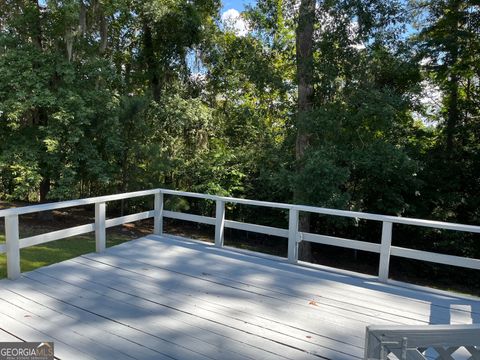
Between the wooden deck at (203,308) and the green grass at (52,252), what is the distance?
1862 mm

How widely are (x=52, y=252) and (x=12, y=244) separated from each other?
3.43 m

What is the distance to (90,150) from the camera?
9.43 meters

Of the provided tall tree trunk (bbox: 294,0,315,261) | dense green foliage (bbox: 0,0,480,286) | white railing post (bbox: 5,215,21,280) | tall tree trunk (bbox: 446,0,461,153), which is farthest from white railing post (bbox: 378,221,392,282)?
tall tree trunk (bbox: 446,0,461,153)

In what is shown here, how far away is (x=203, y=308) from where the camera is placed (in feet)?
11.3

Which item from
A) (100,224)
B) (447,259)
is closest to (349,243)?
(447,259)

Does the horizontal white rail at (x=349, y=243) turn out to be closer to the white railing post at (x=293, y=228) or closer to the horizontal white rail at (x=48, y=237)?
the white railing post at (x=293, y=228)

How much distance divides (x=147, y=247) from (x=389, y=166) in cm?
500

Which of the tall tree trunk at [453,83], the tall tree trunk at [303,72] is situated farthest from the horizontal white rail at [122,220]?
the tall tree trunk at [453,83]

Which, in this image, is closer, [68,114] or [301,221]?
[68,114]

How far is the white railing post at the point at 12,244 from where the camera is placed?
12.7ft

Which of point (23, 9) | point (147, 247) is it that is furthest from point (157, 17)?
point (147, 247)

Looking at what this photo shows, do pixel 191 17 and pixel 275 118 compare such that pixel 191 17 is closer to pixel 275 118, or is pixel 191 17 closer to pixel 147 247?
pixel 275 118

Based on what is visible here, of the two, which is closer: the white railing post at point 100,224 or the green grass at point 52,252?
the white railing post at point 100,224

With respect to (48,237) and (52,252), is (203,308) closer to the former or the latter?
(48,237)
